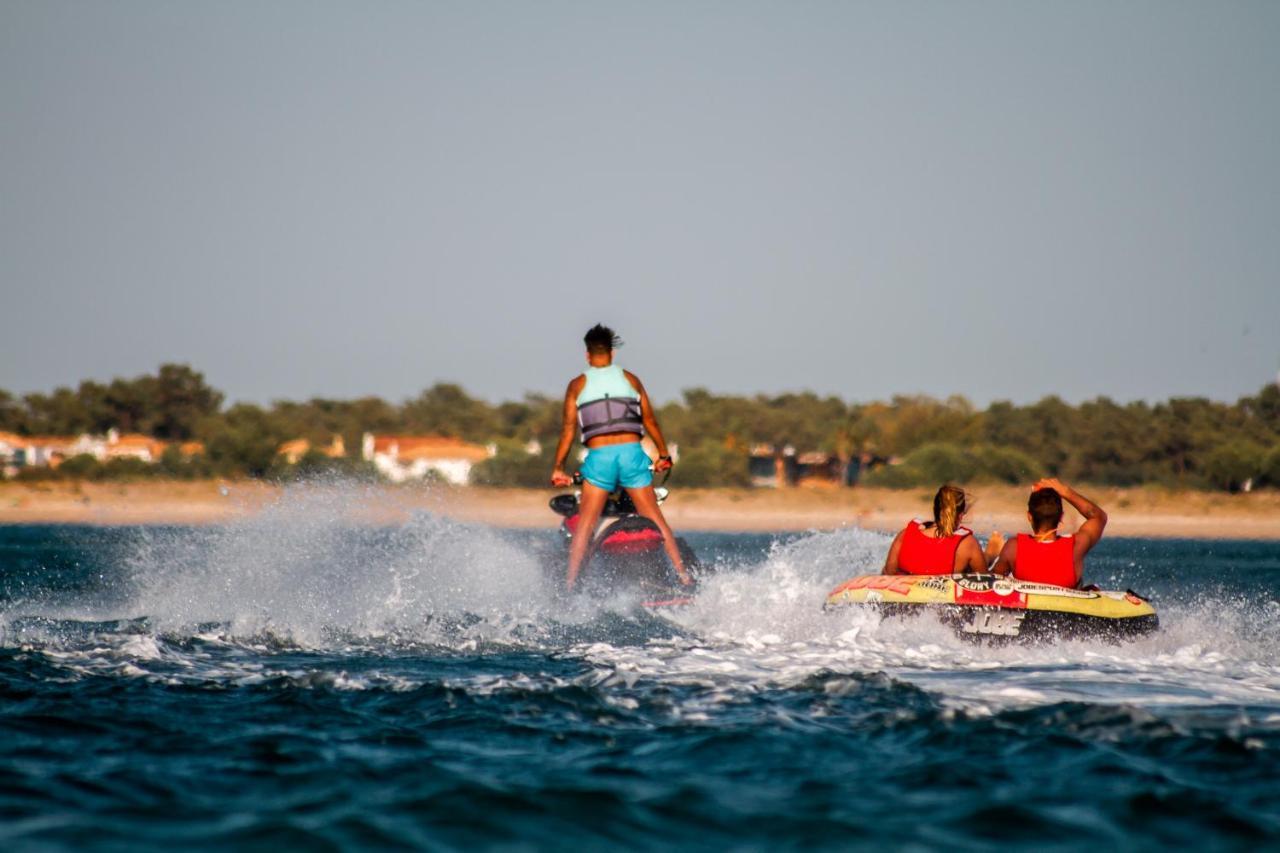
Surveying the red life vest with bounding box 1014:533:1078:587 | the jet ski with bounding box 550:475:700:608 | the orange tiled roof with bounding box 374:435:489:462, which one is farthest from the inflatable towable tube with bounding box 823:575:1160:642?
the orange tiled roof with bounding box 374:435:489:462

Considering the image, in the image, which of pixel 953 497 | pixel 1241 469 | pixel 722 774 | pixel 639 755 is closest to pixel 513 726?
pixel 639 755

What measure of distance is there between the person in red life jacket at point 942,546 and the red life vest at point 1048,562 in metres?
0.29

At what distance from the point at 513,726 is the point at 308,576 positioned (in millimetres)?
5246

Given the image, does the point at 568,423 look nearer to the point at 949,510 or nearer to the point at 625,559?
the point at 625,559

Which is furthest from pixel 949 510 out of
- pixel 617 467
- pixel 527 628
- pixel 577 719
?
pixel 577 719

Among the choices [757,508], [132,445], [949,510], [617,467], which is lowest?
[757,508]

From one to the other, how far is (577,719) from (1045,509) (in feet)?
13.2

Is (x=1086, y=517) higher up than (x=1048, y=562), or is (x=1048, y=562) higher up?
(x=1086, y=517)

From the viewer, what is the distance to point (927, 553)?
32.3 ft

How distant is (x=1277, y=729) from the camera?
6641mm

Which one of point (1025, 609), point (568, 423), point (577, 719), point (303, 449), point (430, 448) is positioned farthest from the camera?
point (430, 448)

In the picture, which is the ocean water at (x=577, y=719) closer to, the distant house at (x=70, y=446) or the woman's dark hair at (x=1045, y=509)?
the woman's dark hair at (x=1045, y=509)

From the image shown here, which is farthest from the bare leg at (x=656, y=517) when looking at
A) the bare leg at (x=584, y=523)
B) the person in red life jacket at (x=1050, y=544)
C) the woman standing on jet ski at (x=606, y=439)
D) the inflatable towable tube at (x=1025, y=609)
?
the person in red life jacket at (x=1050, y=544)

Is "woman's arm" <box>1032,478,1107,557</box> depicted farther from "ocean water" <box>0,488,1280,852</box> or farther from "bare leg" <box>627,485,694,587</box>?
"bare leg" <box>627,485,694,587</box>
